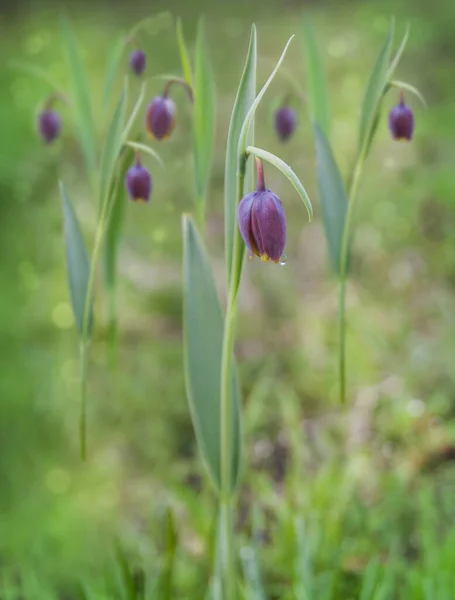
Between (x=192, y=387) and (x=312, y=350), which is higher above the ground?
(x=192, y=387)

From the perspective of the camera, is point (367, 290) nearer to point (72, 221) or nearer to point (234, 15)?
point (234, 15)

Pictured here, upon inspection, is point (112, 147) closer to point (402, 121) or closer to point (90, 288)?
point (90, 288)

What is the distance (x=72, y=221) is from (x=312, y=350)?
64cm

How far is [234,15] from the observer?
1174 millimetres

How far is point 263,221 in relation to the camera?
561 millimetres

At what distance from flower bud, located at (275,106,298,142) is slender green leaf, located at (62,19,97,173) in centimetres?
27

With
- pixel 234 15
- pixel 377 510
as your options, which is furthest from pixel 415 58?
pixel 377 510

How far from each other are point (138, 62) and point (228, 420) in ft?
1.48

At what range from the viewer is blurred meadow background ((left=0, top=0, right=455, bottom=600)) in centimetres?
111

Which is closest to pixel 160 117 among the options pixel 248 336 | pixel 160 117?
pixel 160 117

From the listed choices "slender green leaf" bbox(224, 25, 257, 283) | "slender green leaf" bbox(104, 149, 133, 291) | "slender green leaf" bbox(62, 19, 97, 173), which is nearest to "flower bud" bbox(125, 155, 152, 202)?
"slender green leaf" bbox(104, 149, 133, 291)

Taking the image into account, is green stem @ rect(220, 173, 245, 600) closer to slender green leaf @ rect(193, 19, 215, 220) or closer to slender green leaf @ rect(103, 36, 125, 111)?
slender green leaf @ rect(193, 19, 215, 220)

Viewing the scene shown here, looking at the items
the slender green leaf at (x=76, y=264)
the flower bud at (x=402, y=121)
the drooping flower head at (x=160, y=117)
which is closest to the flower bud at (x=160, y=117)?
the drooping flower head at (x=160, y=117)

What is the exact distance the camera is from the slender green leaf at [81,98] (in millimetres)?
1003
